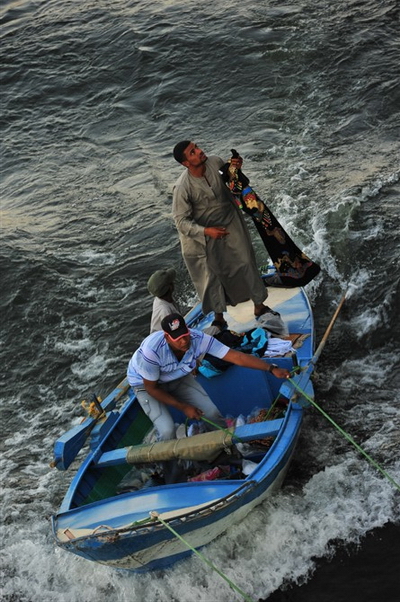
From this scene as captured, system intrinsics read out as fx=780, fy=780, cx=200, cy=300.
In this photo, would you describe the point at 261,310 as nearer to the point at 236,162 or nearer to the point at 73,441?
the point at 236,162

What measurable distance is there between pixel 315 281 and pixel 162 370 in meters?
3.81

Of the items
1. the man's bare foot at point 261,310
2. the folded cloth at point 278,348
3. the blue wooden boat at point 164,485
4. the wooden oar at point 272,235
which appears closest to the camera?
the blue wooden boat at point 164,485

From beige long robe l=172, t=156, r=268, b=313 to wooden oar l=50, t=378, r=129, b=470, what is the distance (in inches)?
57.6

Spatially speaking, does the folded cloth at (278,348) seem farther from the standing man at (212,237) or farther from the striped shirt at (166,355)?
the striped shirt at (166,355)

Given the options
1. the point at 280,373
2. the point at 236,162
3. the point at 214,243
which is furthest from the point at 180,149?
the point at 280,373

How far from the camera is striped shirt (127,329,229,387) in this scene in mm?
6031

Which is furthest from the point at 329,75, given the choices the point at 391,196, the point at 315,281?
the point at 315,281

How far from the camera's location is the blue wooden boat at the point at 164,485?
5.52 meters

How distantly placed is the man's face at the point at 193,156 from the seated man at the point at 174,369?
1.58 metres

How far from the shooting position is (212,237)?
682 cm

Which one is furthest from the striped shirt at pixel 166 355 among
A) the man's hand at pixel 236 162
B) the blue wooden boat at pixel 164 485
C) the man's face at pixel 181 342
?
the man's hand at pixel 236 162

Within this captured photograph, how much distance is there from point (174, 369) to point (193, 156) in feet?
6.21

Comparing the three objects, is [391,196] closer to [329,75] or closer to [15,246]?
[329,75]

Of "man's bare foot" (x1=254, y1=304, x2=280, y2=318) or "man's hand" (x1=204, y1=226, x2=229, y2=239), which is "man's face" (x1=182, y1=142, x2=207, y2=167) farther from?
→ "man's bare foot" (x1=254, y1=304, x2=280, y2=318)
